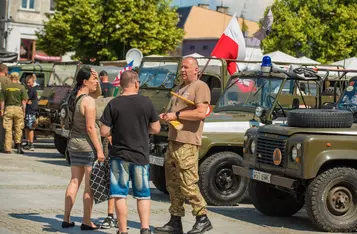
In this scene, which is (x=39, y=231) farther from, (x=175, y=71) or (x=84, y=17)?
(x=84, y=17)

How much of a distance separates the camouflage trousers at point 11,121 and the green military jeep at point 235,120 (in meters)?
7.31

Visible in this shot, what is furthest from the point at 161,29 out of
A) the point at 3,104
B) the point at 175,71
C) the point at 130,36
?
the point at 175,71

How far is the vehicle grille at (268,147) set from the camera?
10.8 meters

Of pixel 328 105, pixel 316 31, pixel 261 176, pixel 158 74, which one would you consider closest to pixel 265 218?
pixel 261 176

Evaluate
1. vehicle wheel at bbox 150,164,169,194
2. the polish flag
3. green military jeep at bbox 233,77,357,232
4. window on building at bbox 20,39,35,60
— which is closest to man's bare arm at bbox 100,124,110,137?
green military jeep at bbox 233,77,357,232

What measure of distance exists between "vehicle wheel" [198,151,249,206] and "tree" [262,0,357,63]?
30.3m

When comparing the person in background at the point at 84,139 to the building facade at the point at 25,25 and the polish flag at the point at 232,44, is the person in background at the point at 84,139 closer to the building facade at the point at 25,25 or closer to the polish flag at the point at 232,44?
the polish flag at the point at 232,44

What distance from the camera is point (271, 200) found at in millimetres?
11867

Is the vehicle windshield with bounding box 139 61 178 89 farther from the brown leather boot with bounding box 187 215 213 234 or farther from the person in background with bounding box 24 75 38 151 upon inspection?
the brown leather boot with bounding box 187 215 213 234

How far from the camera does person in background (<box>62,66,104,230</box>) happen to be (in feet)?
31.8

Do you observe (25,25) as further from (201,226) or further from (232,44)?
(201,226)

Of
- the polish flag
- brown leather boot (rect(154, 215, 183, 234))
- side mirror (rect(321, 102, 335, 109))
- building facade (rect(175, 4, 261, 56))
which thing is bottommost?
brown leather boot (rect(154, 215, 183, 234))

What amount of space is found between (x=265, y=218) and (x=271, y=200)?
262 millimetres

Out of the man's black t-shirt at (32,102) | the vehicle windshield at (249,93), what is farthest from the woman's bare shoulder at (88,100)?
the man's black t-shirt at (32,102)
